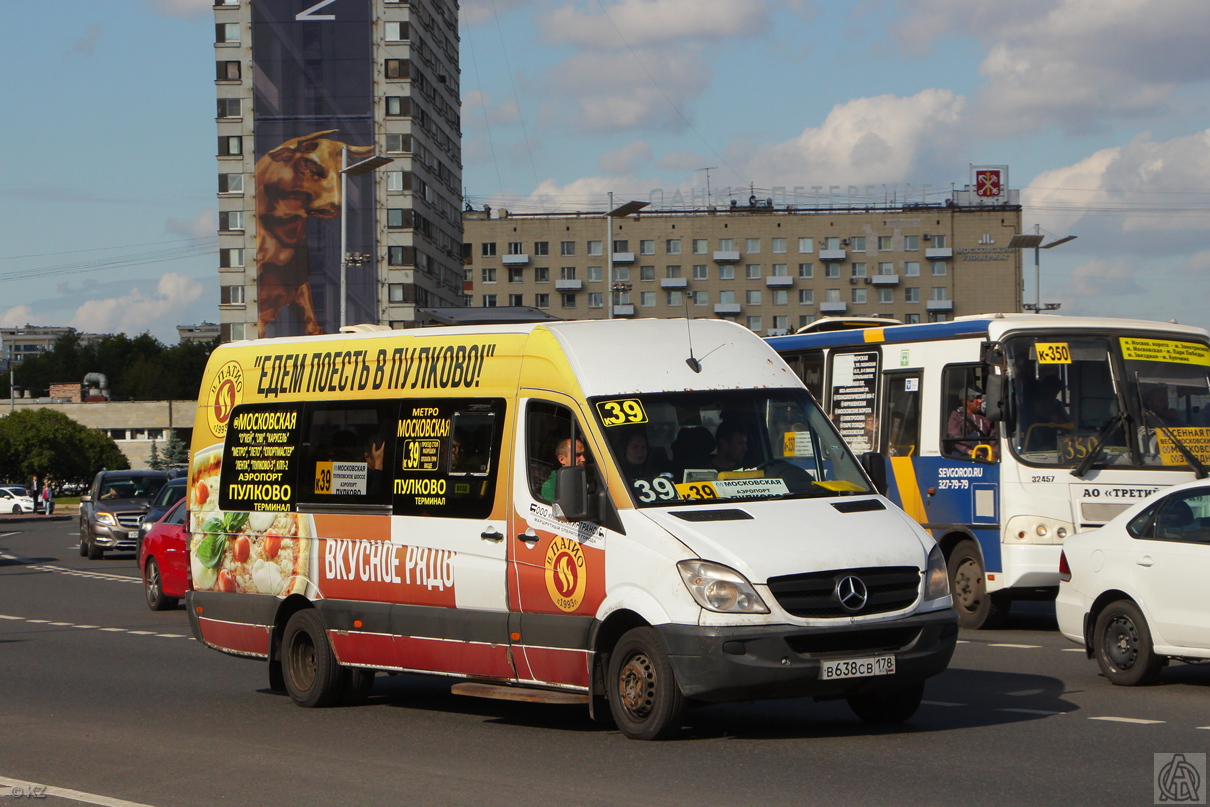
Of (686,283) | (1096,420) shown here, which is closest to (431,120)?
(686,283)

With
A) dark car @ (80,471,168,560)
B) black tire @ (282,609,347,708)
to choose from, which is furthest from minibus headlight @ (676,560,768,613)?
dark car @ (80,471,168,560)

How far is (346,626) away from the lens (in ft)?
37.4

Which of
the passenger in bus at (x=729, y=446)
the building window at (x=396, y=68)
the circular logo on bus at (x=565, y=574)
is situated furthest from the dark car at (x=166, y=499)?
the building window at (x=396, y=68)

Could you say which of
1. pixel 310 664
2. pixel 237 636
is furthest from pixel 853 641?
pixel 237 636

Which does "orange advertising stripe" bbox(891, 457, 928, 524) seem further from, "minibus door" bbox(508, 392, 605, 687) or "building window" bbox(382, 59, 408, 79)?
"building window" bbox(382, 59, 408, 79)

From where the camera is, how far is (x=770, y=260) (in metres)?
147

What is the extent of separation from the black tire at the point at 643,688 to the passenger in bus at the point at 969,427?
7691mm

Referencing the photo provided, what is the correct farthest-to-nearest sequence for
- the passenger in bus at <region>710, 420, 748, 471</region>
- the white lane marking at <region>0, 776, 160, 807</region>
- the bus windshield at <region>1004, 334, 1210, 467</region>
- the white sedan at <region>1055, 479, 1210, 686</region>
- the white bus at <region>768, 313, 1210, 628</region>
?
the bus windshield at <region>1004, 334, 1210, 467</region> → the white bus at <region>768, 313, 1210, 628</region> → the white sedan at <region>1055, 479, 1210, 686</region> → the passenger in bus at <region>710, 420, 748, 471</region> → the white lane marking at <region>0, 776, 160, 807</region>

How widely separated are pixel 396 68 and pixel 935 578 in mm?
89357

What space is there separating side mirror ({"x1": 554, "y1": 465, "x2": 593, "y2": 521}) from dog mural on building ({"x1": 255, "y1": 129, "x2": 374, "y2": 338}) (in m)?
85.4

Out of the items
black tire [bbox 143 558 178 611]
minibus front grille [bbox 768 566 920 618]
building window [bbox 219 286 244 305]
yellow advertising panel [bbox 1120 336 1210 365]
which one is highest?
building window [bbox 219 286 244 305]

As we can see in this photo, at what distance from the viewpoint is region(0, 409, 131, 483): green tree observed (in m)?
120

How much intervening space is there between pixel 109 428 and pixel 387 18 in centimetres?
5960

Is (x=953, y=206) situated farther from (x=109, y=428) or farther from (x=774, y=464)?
(x=774, y=464)
